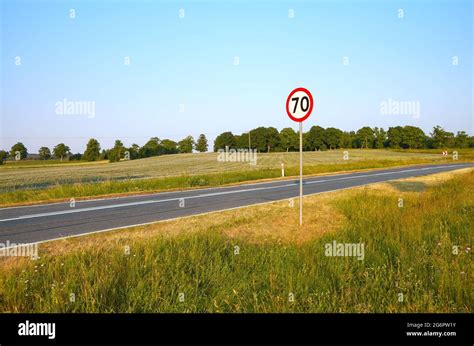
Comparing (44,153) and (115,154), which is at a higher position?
(44,153)

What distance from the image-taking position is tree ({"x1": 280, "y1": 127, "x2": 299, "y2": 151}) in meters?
114

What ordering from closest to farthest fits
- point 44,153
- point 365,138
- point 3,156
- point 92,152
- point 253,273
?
point 253,273 < point 3,156 < point 92,152 < point 44,153 < point 365,138

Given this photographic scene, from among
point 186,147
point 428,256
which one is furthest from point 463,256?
point 186,147

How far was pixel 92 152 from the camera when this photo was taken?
9288 centimetres

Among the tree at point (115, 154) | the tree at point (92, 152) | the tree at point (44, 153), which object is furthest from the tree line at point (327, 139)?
the tree at point (44, 153)

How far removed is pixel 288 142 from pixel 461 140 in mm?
62184

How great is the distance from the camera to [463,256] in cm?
402

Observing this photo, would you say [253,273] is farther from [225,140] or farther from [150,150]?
[225,140]

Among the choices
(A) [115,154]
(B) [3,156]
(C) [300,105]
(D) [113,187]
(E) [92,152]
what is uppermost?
(E) [92,152]

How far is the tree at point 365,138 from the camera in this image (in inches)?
4476

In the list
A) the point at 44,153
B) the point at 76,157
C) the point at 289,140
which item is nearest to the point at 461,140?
the point at 289,140

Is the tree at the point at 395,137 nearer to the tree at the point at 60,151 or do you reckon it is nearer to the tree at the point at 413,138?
the tree at the point at 413,138

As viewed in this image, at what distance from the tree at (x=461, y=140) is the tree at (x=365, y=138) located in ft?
92.9
